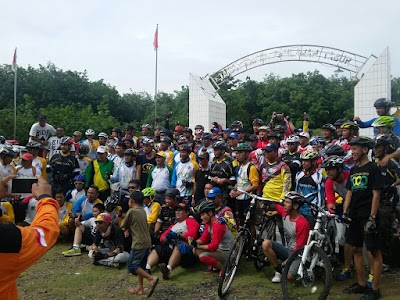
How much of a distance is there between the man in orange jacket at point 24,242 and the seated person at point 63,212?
20.6 ft

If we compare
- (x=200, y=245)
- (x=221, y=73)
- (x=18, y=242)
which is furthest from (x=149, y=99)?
(x=18, y=242)

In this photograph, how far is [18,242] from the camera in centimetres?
233

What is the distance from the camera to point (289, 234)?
6125 mm

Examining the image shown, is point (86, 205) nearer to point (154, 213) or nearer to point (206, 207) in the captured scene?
point (154, 213)

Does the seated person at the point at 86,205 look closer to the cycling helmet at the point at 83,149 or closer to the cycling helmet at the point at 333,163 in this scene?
the cycling helmet at the point at 83,149

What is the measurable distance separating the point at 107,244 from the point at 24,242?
222 inches

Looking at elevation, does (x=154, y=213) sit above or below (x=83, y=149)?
below

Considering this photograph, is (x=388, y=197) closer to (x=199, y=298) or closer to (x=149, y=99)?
(x=199, y=298)

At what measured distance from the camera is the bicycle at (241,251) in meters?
5.67

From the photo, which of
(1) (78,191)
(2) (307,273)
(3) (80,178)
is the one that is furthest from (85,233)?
(2) (307,273)

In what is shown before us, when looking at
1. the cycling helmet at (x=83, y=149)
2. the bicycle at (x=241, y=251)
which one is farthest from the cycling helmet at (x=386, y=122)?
the cycling helmet at (x=83, y=149)

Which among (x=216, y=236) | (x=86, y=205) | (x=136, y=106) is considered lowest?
(x=216, y=236)

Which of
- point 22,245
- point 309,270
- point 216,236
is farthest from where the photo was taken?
point 216,236

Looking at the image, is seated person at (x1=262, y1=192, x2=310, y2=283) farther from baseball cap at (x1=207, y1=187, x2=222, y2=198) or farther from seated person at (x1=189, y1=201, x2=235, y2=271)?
baseball cap at (x1=207, y1=187, x2=222, y2=198)
